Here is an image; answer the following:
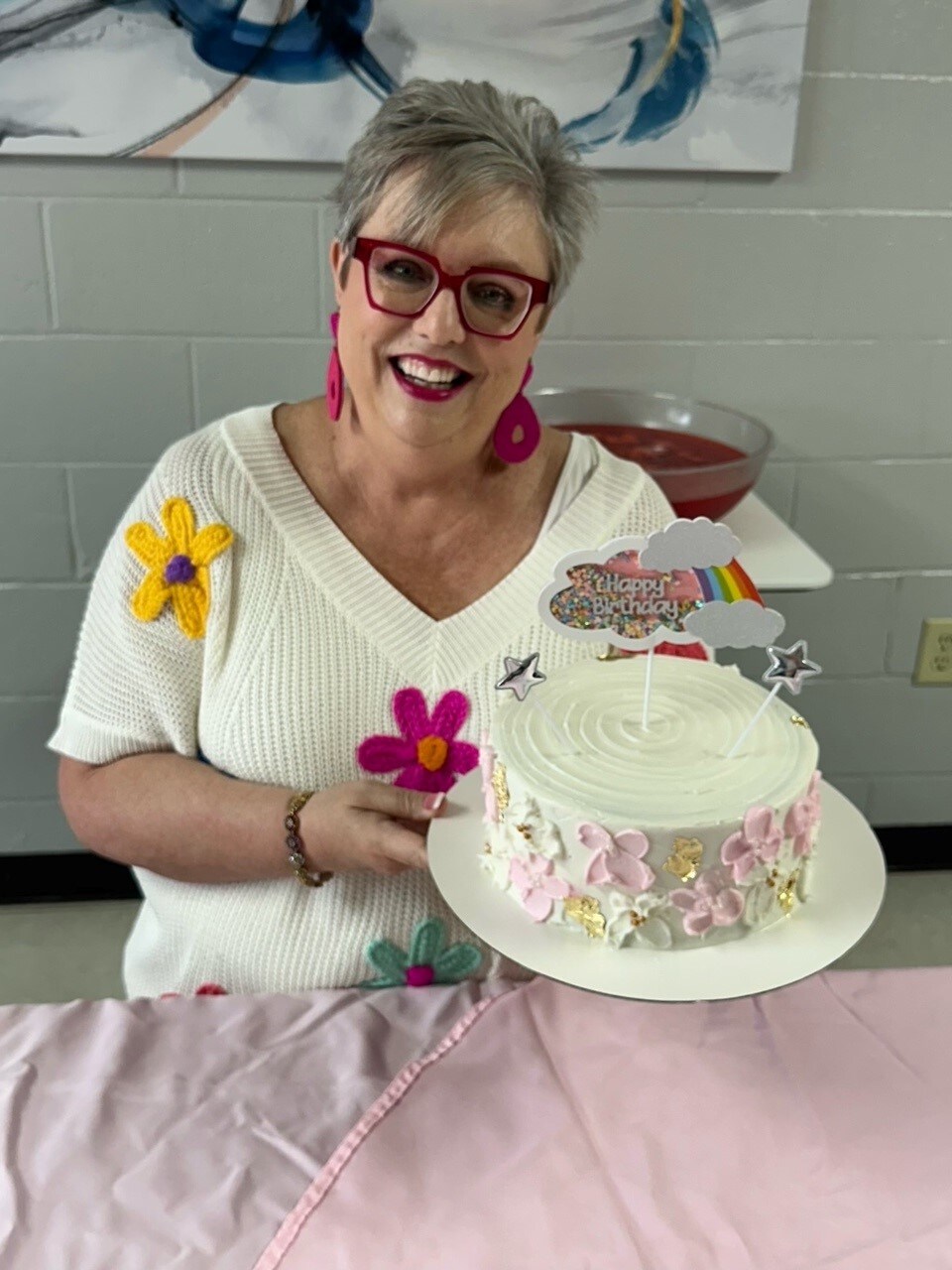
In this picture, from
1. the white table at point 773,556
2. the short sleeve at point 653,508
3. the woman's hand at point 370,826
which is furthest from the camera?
the white table at point 773,556

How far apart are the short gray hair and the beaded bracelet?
0.55m

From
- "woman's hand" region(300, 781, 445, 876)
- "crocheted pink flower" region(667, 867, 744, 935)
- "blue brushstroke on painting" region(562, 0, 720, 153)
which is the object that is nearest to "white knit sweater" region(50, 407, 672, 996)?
"woman's hand" region(300, 781, 445, 876)

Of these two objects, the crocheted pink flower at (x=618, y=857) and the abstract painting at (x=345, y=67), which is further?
the abstract painting at (x=345, y=67)

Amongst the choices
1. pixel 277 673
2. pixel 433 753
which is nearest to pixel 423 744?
pixel 433 753

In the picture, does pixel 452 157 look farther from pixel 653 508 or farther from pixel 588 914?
pixel 588 914

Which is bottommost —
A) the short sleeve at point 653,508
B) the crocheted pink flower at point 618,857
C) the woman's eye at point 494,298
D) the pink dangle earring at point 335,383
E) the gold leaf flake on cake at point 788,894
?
the gold leaf flake on cake at point 788,894

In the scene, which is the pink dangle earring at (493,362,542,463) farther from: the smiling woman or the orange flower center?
the orange flower center

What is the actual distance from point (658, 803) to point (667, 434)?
104cm

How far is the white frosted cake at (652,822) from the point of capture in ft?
2.98

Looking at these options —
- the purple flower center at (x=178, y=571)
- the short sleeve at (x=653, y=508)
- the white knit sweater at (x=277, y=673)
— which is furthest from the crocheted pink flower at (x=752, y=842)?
the purple flower center at (x=178, y=571)

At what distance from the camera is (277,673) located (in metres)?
1.24

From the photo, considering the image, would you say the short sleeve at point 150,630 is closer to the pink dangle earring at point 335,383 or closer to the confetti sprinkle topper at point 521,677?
the pink dangle earring at point 335,383

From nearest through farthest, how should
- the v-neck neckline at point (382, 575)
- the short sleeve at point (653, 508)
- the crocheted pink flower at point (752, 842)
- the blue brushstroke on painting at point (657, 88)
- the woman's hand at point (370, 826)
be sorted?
the crocheted pink flower at point (752, 842) < the woman's hand at point (370, 826) < the v-neck neckline at point (382, 575) < the short sleeve at point (653, 508) < the blue brushstroke on painting at point (657, 88)

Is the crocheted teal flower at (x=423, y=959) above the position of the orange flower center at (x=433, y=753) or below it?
below
